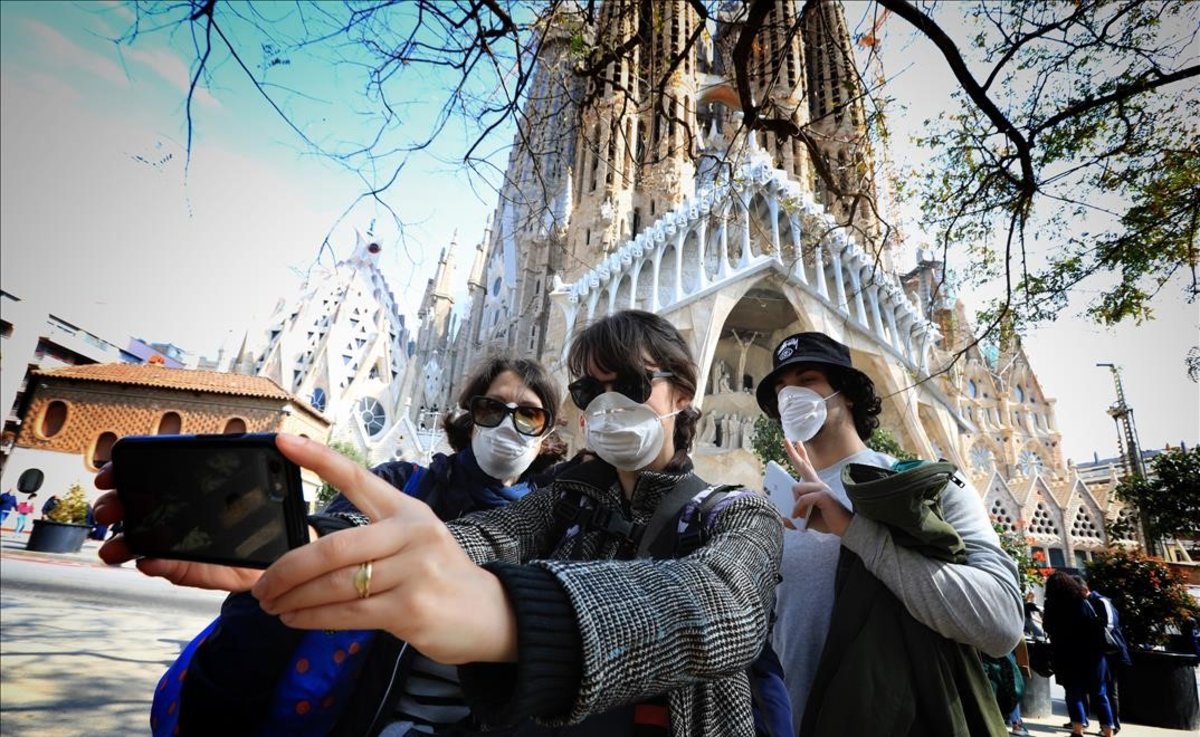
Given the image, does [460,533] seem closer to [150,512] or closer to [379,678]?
[379,678]

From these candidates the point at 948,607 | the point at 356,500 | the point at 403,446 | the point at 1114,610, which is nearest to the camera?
the point at 356,500

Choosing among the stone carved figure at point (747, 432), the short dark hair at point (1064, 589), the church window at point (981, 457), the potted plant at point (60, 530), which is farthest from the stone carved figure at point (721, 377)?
the potted plant at point (60, 530)

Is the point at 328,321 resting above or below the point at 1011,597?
above

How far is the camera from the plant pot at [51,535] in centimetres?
1257

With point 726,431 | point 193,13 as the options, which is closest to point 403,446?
point 726,431

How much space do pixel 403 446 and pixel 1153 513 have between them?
3106cm

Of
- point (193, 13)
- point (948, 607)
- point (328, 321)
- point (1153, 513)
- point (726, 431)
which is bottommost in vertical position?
point (948, 607)

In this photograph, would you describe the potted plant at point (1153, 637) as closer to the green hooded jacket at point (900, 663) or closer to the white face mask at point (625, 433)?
the green hooded jacket at point (900, 663)

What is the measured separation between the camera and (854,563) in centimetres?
209

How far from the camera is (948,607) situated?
1787 millimetres

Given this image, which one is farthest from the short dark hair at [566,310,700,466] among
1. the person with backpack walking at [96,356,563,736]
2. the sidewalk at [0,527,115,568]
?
the sidewalk at [0,527,115,568]

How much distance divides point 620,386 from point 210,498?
4.04ft

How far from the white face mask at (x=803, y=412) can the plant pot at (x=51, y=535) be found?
1721 centimetres

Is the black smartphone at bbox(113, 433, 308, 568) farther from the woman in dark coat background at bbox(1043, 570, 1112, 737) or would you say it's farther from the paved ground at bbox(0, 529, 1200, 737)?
the woman in dark coat background at bbox(1043, 570, 1112, 737)
